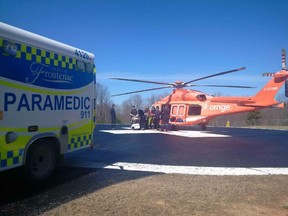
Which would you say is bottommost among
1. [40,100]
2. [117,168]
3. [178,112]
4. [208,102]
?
[117,168]

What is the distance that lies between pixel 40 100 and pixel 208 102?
56.8 feet

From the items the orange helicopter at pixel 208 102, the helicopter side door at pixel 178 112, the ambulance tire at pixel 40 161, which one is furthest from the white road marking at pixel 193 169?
the helicopter side door at pixel 178 112

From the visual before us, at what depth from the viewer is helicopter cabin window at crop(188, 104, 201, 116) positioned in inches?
890

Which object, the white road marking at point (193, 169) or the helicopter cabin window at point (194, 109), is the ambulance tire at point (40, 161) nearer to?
the white road marking at point (193, 169)

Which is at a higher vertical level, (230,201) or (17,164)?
(17,164)

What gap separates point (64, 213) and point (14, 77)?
2618 mm

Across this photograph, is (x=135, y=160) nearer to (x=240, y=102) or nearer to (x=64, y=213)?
(x=64, y=213)

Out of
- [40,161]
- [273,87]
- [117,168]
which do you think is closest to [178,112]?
[273,87]

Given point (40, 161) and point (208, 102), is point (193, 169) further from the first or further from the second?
point (208, 102)

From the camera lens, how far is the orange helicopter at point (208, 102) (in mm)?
20312

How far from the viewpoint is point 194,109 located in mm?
22797

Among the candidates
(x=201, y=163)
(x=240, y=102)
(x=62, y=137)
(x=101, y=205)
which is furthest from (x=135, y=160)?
(x=240, y=102)

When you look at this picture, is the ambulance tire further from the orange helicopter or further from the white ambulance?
the orange helicopter

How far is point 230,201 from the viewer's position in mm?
5039
